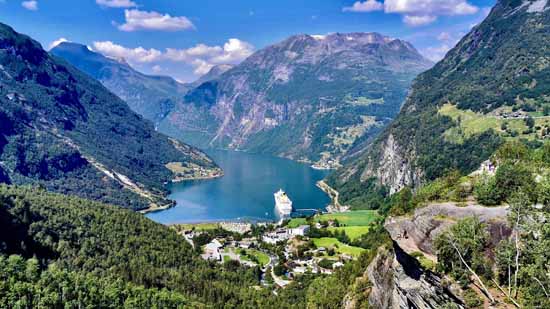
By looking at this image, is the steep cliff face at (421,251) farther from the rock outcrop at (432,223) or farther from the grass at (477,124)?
the grass at (477,124)

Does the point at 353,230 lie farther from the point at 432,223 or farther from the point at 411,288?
the point at 411,288

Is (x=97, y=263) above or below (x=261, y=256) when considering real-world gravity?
above

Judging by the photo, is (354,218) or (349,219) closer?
(349,219)

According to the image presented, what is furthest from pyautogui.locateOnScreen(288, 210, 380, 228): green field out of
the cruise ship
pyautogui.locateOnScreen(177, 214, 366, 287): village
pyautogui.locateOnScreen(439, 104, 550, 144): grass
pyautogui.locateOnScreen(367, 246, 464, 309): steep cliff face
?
pyautogui.locateOnScreen(367, 246, 464, 309): steep cliff face

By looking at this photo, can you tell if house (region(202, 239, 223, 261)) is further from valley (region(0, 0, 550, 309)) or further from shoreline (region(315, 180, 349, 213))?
shoreline (region(315, 180, 349, 213))

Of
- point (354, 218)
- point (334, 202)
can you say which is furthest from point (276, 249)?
point (334, 202)

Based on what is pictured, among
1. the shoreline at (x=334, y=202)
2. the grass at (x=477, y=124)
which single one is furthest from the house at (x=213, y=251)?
the grass at (x=477, y=124)
